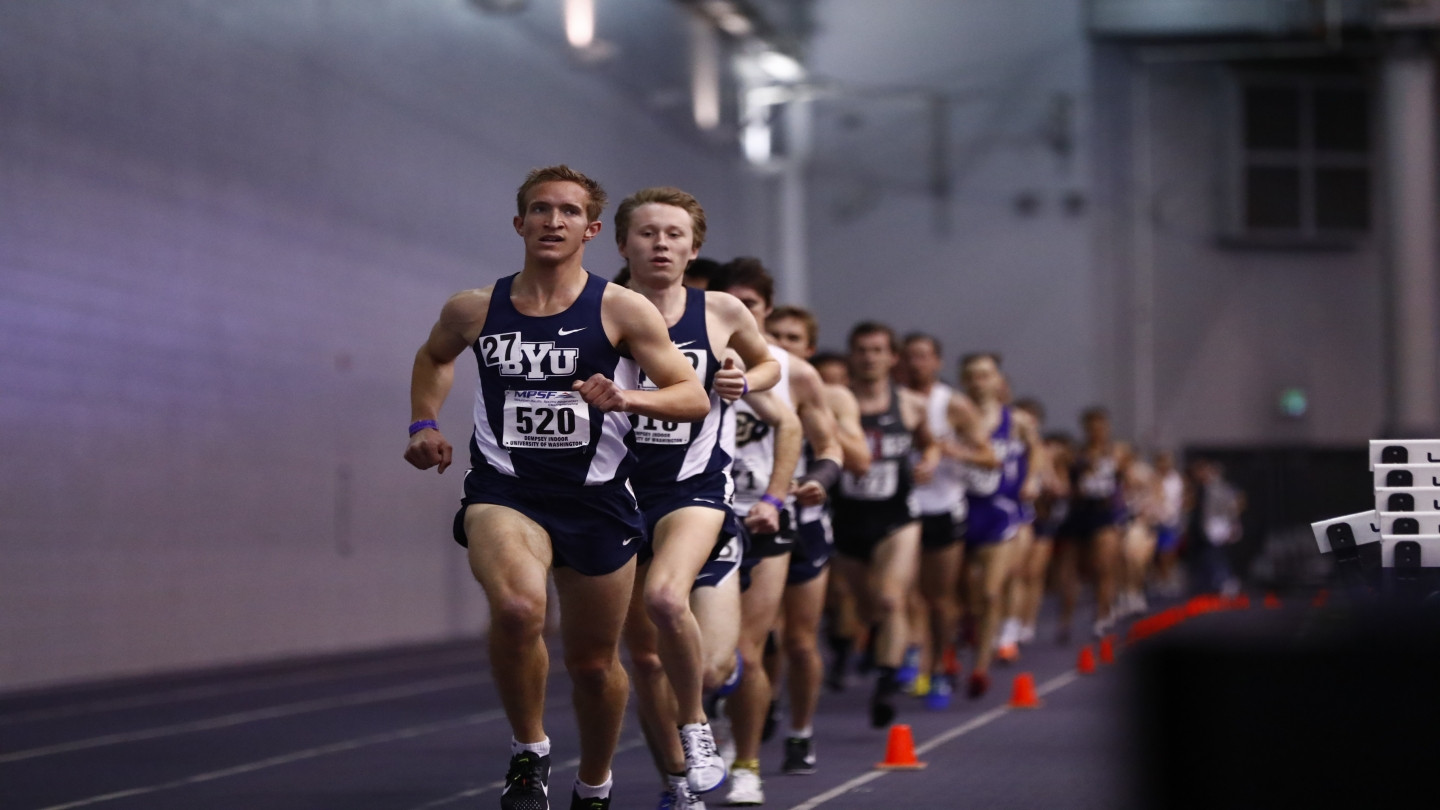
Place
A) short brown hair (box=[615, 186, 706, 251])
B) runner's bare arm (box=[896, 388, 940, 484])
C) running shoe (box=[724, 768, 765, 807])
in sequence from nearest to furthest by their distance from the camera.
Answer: short brown hair (box=[615, 186, 706, 251]) < running shoe (box=[724, 768, 765, 807]) < runner's bare arm (box=[896, 388, 940, 484])

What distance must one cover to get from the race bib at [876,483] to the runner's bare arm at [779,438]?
2668mm

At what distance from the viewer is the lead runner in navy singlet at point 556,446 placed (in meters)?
5.77

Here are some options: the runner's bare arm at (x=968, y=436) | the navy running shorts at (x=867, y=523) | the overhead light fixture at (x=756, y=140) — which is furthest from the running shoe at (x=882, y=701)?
the overhead light fixture at (x=756, y=140)

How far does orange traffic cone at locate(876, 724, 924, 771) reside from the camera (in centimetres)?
835

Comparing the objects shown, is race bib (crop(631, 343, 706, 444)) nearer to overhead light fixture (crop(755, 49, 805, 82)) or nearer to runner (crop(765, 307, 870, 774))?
runner (crop(765, 307, 870, 774))

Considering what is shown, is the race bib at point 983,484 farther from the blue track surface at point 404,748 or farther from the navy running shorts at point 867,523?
the navy running shorts at point 867,523

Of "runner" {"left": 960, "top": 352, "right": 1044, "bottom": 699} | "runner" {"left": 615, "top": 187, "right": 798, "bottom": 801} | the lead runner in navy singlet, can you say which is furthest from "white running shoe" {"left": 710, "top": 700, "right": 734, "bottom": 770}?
"runner" {"left": 960, "top": 352, "right": 1044, "bottom": 699}

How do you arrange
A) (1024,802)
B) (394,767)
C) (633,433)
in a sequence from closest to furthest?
(633,433) → (1024,802) → (394,767)

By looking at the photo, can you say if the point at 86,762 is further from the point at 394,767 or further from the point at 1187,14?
the point at 1187,14

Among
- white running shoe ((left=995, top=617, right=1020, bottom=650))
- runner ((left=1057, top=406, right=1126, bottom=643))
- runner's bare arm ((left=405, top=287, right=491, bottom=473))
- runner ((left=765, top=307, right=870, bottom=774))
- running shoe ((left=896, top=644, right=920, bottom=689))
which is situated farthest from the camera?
runner ((left=1057, top=406, right=1126, bottom=643))

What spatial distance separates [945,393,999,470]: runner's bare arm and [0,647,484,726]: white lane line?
16.5 ft

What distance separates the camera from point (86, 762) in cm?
914

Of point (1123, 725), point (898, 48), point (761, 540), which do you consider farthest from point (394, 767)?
point (898, 48)

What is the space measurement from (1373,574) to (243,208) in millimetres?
10273
